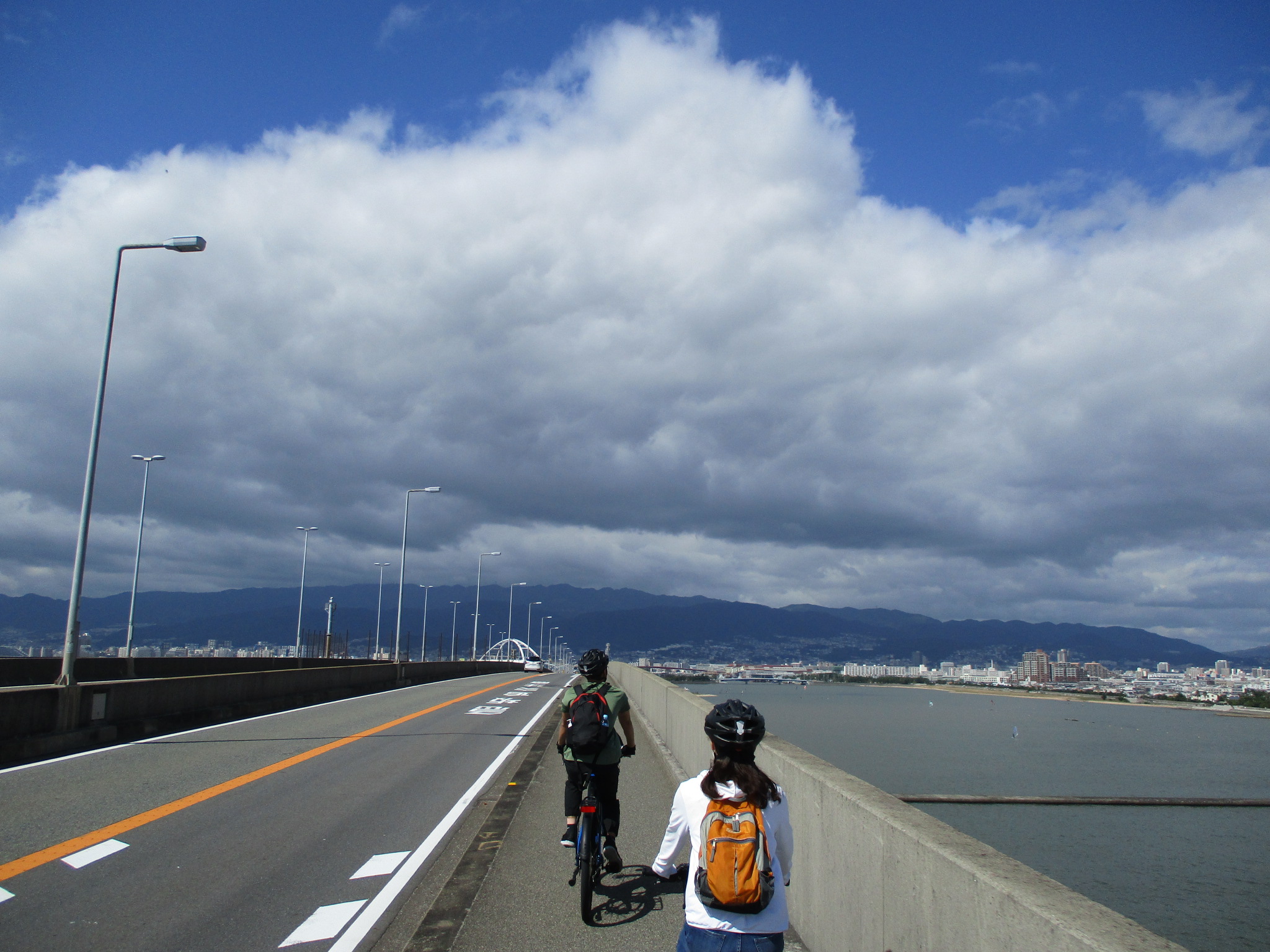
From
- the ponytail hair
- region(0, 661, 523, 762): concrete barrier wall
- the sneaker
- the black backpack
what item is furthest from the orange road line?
the ponytail hair

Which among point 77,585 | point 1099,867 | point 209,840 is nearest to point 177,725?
point 77,585

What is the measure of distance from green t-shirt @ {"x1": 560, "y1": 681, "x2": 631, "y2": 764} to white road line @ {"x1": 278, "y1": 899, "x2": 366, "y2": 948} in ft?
5.89

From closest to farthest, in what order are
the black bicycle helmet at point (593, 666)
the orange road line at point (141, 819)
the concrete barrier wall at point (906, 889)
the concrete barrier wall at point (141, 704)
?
1. the concrete barrier wall at point (906, 889)
2. the orange road line at point (141, 819)
3. the black bicycle helmet at point (593, 666)
4. the concrete barrier wall at point (141, 704)

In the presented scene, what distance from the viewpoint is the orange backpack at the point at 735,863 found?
9.96ft

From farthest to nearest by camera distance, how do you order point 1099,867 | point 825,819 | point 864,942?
point 1099,867 < point 825,819 < point 864,942

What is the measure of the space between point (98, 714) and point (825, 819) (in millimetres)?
13552

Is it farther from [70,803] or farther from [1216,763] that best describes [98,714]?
[1216,763]

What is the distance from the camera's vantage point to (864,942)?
3967 millimetres

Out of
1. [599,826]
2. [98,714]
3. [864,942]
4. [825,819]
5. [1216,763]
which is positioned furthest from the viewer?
[1216,763]

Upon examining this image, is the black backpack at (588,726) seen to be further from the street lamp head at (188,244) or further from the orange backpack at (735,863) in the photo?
the street lamp head at (188,244)

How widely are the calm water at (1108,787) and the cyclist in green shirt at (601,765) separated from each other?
1232 cm

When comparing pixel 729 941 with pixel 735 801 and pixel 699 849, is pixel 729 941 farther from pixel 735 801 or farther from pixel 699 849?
pixel 735 801

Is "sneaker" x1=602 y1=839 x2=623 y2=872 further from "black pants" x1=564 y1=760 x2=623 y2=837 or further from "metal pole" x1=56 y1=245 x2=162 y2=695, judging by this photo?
"metal pole" x1=56 y1=245 x2=162 y2=695

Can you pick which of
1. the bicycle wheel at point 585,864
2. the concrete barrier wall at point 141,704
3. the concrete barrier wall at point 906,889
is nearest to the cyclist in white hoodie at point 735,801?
the concrete barrier wall at point 906,889
